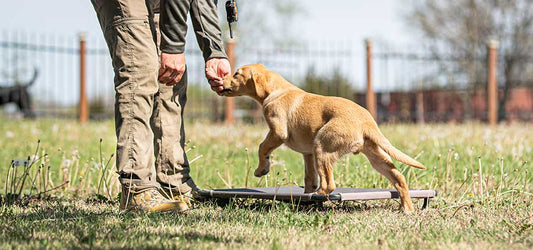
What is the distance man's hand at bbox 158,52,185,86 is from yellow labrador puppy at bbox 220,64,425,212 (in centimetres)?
49

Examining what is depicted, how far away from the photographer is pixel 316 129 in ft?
13.1

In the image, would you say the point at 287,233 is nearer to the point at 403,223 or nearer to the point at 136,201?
the point at 403,223

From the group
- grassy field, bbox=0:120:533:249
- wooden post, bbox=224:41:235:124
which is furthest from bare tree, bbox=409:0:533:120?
grassy field, bbox=0:120:533:249

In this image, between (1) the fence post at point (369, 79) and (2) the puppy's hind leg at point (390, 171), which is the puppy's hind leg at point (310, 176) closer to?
(2) the puppy's hind leg at point (390, 171)

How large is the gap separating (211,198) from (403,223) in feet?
4.88

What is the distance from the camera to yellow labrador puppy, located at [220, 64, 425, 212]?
3.88 meters

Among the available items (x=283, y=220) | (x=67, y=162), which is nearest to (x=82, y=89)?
(x=67, y=162)

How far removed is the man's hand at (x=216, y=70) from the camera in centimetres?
423

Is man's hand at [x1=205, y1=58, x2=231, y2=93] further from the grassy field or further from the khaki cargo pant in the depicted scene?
the grassy field

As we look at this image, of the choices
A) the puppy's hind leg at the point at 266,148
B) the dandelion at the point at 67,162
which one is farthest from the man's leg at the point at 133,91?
the dandelion at the point at 67,162

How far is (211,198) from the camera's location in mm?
4461

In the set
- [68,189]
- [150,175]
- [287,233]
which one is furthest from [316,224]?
[68,189]

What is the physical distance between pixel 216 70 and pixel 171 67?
1.39 feet

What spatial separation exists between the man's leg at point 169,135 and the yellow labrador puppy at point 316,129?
1.14ft
